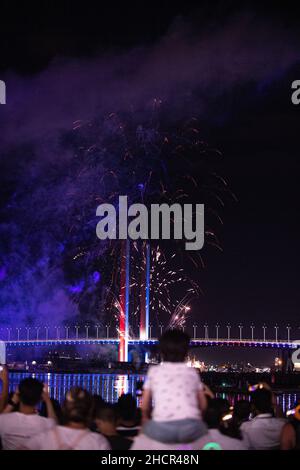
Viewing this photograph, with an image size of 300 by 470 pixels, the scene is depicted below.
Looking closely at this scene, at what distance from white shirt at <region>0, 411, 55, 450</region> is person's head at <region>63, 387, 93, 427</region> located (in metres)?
0.72

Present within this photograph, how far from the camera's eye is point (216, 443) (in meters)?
6.61

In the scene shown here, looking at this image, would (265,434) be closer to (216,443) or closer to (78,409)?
(216,443)

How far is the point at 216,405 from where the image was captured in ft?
28.6

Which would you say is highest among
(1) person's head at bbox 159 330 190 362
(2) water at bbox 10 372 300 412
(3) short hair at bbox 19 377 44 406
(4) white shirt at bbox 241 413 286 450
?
(1) person's head at bbox 159 330 190 362

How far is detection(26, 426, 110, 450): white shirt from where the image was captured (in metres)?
6.41

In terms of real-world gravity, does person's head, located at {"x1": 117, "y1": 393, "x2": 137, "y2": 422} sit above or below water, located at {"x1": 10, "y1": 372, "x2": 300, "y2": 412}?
above

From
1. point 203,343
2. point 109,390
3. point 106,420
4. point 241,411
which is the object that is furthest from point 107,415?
point 203,343

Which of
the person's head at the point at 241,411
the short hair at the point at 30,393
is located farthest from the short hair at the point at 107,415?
the person's head at the point at 241,411

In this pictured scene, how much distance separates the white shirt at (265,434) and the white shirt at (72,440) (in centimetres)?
214

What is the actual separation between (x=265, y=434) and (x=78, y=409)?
93.8 inches

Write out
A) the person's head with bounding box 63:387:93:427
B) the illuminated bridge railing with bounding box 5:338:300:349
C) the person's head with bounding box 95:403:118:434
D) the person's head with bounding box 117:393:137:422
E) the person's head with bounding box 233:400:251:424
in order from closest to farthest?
1. the person's head with bounding box 63:387:93:427
2. the person's head with bounding box 95:403:118:434
3. the person's head with bounding box 117:393:137:422
4. the person's head with bounding box 233:400:251:424
5. the illuminated bridge railing with bounding box 5:338:300:349

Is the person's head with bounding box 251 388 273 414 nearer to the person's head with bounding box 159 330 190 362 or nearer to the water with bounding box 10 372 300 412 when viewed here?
the person's head with bounding box 159 330 190 362

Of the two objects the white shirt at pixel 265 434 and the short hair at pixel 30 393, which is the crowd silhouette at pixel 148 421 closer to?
the short hair at pixel 30 393

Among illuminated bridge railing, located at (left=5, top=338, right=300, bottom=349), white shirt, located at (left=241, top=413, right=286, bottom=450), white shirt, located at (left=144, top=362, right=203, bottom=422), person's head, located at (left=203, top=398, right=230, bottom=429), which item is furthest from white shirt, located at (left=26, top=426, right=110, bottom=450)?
illuminated bridge railing, located at (left=5, top=338, right=300, bottom=349)
